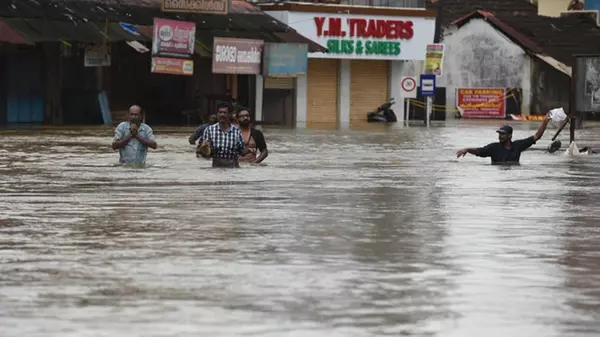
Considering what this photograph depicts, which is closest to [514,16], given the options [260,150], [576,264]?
[260,150]

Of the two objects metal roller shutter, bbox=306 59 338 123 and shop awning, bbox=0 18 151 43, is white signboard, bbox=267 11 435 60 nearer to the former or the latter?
metal roller shutter, bbox=306 59 338 123

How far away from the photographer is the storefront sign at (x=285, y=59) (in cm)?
5219

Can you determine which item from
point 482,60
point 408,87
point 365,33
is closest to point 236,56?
point 408,87

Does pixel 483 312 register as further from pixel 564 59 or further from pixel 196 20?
pixel 564 59

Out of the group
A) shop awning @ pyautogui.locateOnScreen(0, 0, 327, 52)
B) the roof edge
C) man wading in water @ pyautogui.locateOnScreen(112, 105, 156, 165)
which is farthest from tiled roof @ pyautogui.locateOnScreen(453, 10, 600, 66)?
man wading in water @ pyautogui.locateOnScreen(112, 105, 156, 165)

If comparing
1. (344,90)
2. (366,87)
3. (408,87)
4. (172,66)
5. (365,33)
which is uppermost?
(365,33)

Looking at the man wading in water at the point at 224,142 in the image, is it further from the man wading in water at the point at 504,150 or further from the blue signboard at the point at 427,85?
the blue signboard at the point at 427,85

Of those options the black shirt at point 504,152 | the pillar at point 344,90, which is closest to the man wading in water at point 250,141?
the black shirt at point 504,152

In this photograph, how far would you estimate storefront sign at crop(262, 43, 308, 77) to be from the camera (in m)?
52.2

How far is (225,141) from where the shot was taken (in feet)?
72.7

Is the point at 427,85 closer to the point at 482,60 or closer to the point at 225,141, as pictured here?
the point at 482,60

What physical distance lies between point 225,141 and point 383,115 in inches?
1525

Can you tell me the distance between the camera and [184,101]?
52375 millimetres

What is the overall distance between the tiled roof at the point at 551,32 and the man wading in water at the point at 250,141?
44.2 metres
